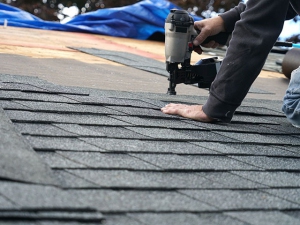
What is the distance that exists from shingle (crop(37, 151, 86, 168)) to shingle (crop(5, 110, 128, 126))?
43cm

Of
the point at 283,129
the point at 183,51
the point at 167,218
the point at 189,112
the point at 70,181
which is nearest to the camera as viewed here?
the point at 167,218

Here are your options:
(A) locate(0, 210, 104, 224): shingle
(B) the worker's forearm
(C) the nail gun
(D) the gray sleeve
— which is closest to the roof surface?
(A) locate(0, 210, 104, 224): shingle

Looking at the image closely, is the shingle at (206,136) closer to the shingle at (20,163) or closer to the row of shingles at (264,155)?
the row of shingles at (264,155)

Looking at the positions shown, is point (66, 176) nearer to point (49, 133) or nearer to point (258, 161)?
point (49, 133)

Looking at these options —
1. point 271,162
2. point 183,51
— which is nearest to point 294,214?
point 271,162

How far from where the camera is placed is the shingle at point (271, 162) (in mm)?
2270

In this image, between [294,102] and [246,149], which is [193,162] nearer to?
[246,149]

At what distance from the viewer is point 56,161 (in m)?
1.81

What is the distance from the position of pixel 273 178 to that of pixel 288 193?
14 cm

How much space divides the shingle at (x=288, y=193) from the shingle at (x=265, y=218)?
0.16 meters

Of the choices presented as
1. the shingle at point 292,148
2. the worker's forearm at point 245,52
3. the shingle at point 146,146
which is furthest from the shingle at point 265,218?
the worker's forearm at point 245,52

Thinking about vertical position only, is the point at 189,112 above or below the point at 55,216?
below

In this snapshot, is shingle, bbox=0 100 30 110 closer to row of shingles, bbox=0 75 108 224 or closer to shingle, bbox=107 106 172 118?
shingle, bbox=107 106 172 118

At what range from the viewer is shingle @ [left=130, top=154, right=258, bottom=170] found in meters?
2.02
